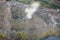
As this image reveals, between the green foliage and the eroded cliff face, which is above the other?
the eroded cliff face

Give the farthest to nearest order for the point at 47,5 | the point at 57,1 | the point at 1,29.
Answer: the point at 57,1 → the point at 47,5 → the point at 1,29

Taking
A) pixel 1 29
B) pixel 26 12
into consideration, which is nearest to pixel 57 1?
pixel 26 12

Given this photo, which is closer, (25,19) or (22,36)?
(22,36)

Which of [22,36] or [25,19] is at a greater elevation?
[25,19]

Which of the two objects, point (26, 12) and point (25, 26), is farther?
point (26, 12)

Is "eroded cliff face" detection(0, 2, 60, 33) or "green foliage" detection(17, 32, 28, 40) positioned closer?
"green foliage" detection(17, 32, 28, 40)

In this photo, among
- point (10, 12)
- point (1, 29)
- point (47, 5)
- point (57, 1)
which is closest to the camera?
point (1, 29)

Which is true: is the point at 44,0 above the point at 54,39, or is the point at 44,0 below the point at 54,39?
above

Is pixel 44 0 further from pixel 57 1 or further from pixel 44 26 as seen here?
pixel 44 26

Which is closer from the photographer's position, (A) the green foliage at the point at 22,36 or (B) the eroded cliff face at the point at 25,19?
(A) the green foliage at the point at 22,36

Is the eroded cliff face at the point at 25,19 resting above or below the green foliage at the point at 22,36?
above
